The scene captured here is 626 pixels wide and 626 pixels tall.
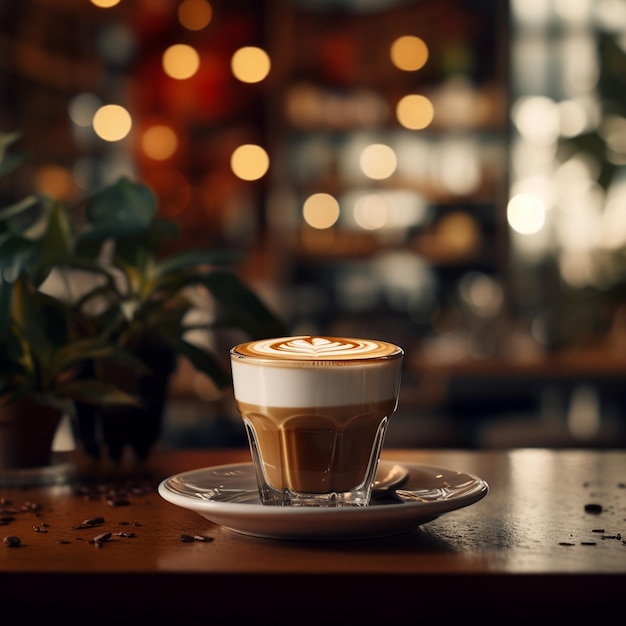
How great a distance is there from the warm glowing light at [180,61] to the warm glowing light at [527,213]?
2042 mm

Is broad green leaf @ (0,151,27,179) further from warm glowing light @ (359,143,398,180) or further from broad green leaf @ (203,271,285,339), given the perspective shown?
warm glowing light @ (359,143,398,180)

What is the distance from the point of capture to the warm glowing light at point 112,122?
5.28 m

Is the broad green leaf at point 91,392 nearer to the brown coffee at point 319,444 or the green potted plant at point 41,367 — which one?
the green potted plant at point 41,367

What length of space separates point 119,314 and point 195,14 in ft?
16.3

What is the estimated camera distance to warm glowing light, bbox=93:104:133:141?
528cm

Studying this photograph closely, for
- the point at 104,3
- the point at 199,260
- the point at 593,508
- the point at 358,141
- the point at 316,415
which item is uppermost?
the point at 104,3

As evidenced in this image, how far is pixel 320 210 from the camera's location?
5383mm

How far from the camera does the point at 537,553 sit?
2.26 feet

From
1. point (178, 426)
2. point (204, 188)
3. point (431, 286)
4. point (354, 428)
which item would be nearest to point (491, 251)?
point (431, 286)

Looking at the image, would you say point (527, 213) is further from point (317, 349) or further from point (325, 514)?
point (325, 514)

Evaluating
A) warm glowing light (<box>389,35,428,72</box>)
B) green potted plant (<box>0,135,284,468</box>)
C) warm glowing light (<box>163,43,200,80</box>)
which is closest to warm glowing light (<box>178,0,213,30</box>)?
warm glowing light (<box>163,43,200,80</box>)

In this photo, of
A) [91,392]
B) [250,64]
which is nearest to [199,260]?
[91,392]

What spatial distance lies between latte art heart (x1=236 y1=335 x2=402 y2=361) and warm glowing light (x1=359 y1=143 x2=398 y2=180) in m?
4.53

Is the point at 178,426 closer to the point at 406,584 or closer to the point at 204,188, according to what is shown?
the point at 204,188
